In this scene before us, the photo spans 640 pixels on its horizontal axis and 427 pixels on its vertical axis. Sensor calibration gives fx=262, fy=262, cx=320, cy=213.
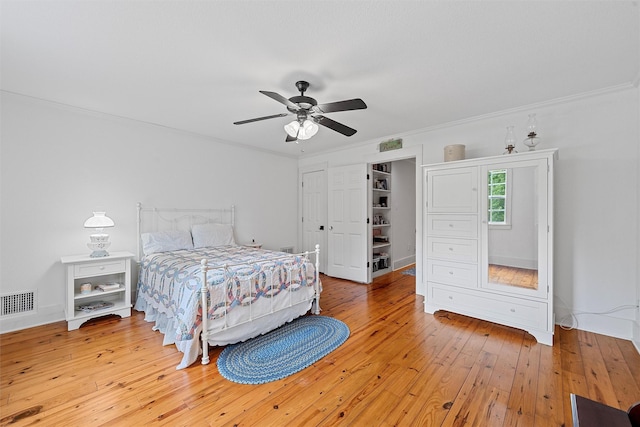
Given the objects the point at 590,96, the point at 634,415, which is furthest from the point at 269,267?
the point at 590,96

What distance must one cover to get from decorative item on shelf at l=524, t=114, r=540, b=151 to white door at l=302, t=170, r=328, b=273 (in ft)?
10.8

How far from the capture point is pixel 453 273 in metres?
3.22

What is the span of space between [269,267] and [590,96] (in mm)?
3907

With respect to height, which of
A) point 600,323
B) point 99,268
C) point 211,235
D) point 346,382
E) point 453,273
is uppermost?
point 211,235

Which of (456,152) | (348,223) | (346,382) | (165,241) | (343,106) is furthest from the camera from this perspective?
(348,223)

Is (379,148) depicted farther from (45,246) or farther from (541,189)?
(45,246)

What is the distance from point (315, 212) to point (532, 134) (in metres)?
3.70

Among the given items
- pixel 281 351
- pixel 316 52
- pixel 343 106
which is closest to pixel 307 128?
pixel 343 106

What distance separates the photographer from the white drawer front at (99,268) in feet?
9.59

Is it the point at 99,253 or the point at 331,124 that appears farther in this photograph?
the point at 99,253

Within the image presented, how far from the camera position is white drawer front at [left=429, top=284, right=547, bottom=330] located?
2.66 metres

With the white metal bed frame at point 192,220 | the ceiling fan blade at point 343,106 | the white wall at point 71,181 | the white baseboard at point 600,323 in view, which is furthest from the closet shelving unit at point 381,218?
the ceiling fan blade at point 343,106

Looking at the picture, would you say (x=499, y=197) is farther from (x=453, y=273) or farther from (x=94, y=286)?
(x=94, y=286)

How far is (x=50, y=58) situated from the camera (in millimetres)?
2184
